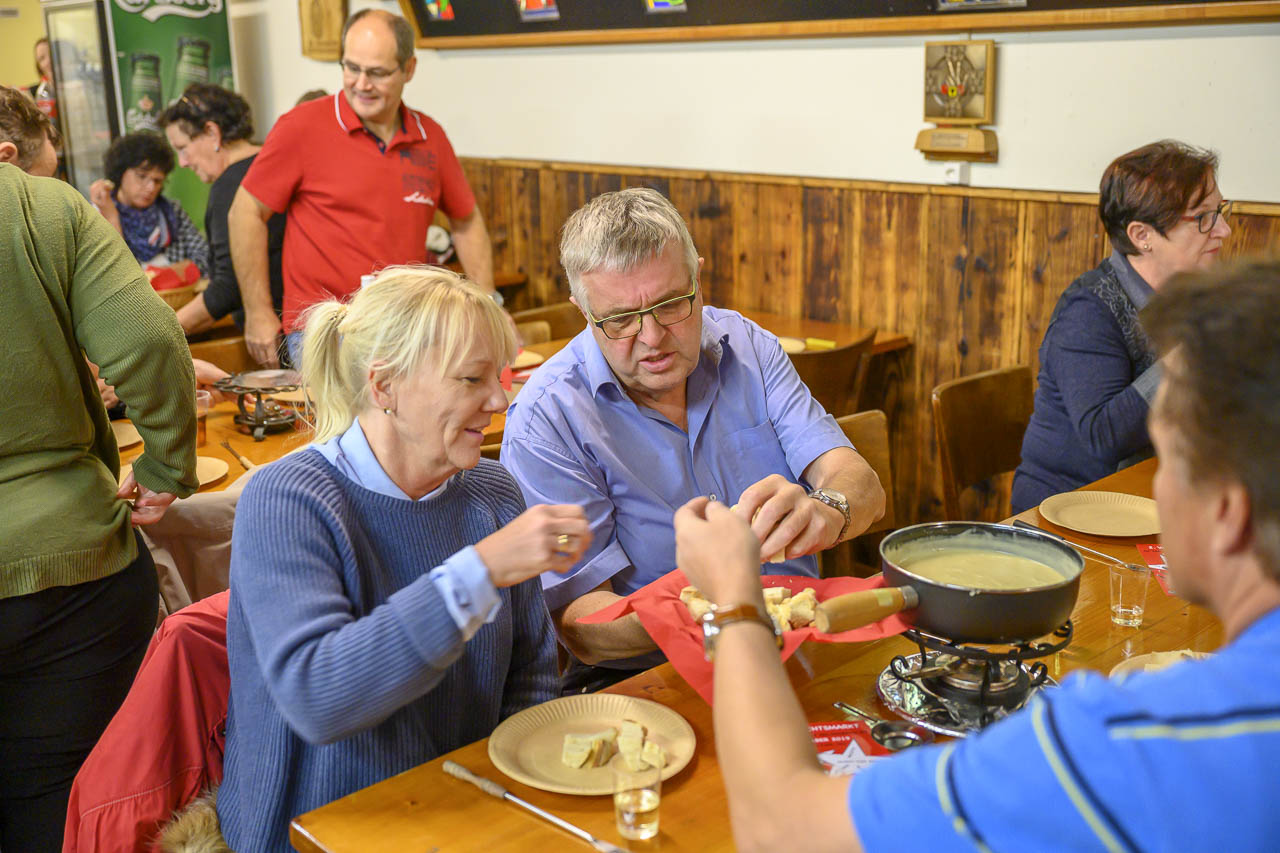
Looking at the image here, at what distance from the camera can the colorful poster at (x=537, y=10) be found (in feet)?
16.1

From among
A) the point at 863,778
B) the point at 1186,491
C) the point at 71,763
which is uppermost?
the point at 1186,491

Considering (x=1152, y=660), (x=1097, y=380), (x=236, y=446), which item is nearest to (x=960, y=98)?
(x=1097, y=380)

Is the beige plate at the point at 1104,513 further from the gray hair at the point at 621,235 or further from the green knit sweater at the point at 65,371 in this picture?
the green knit sweater at the point at 65,371

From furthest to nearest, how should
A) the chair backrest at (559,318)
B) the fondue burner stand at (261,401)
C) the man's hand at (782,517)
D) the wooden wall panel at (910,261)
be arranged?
the chair backrest at (559,318), the wooden wall panel at (910,261), the fondue burner stand at (261,401), the man's hand at (782,517)

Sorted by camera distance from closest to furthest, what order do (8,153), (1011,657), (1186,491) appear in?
(1186,491), (1011,657), (8,153)

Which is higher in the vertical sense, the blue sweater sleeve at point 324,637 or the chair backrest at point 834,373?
the blue sweater sleeve at point 324,637

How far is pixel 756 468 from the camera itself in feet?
7.18

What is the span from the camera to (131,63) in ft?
19.9

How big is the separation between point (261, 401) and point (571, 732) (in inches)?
73.8

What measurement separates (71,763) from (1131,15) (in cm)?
317

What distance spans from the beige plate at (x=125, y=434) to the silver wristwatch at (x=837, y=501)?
5.62 ft

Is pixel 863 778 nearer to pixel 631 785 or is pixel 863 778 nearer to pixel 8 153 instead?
pixel 631 785

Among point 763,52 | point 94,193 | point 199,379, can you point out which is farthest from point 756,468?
point 94,193

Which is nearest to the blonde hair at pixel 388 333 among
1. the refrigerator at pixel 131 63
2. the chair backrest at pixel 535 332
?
the chair backrest at pixel 535 332
